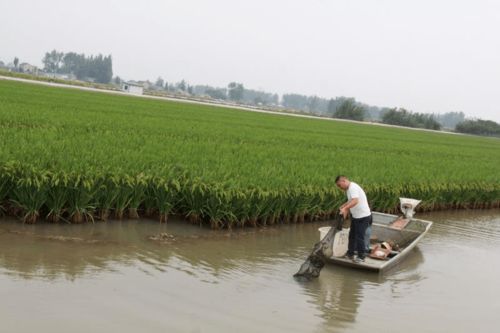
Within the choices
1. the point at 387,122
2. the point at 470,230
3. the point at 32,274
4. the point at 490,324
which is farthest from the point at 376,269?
the point at 387,122

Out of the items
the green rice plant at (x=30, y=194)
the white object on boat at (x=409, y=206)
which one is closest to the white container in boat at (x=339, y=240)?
the white object on boat at (x=409, y=206)

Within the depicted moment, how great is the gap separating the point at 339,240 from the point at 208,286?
264 centimetres

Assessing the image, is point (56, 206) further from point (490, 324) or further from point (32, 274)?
point (490, 324)

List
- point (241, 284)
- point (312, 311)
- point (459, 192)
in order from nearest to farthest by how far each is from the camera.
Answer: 1. point (312, 311)
2. point (241, 284)
3. point (459, 192)

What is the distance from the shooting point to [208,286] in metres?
7.16

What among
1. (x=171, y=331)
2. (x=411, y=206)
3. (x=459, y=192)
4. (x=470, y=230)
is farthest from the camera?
(x=459, y=192)

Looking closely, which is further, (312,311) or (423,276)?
(423,276)

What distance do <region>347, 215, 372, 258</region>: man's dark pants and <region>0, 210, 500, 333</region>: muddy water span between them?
0.38 metres

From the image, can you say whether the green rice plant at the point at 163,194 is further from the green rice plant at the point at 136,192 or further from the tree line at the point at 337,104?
the tree line at the point at 337,104

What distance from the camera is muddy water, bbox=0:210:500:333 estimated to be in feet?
19.3

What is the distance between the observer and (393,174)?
16.0 meters

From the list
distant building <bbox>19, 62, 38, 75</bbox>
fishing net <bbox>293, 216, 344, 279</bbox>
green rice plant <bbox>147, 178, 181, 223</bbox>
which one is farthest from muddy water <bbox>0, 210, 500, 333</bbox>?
distant building <bbox>19, 62, 38, 75</bbox>

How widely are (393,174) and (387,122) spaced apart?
90.9 metres

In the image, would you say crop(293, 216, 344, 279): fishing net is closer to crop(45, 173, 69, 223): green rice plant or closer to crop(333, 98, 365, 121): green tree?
crop(45, 173, 69, 223): green rice plant
